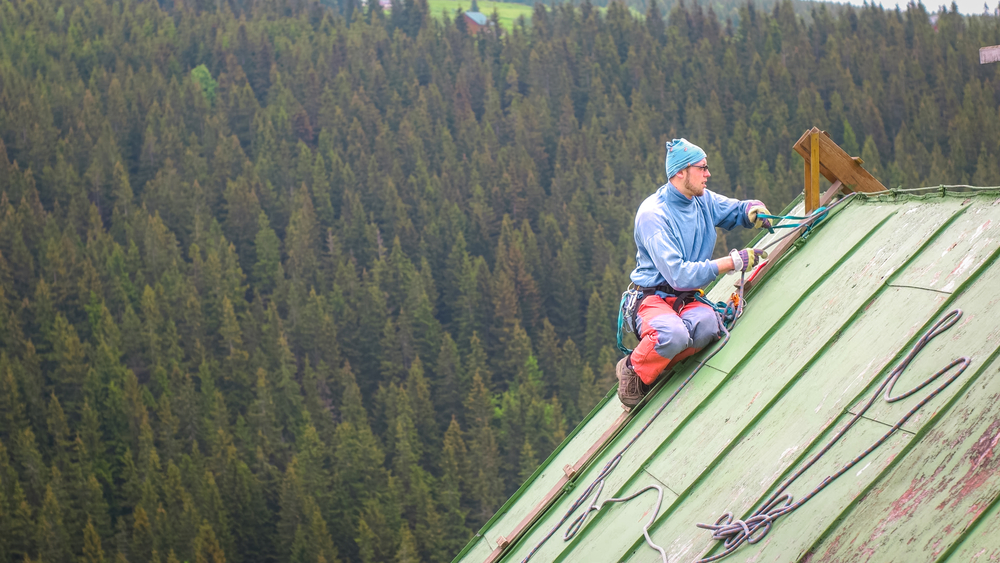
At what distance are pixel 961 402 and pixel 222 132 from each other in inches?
5181

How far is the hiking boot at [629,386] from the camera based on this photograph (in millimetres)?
7668

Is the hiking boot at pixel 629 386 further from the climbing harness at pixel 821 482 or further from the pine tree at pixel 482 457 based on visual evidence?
the pine tree at pixel 482 457

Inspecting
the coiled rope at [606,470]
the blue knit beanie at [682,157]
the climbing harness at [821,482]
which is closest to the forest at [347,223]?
the coiled rope at [606,470]

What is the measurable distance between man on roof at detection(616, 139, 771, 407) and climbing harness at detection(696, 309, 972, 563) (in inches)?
71.4

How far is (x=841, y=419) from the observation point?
520 cm

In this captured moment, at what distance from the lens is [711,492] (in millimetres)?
5684

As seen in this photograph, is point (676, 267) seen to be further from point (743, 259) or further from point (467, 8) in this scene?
point (467, 8)

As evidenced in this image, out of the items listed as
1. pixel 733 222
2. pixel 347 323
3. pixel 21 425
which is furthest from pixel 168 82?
pixel 733 222

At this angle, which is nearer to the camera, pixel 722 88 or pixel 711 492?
pixel 711 492

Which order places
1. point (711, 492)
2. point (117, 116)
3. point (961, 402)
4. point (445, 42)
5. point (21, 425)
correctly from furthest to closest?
1. point (445, 42)
2. point (117, 116)
3. point (21, 425)
4. point (711, 492)
5. point (961, 402)

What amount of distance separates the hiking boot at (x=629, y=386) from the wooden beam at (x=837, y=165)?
2.19 metres

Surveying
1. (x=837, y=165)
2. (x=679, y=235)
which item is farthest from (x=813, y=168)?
(x=679, y=235)

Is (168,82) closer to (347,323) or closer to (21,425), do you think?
(347,323)

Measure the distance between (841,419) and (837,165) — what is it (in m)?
3.12
